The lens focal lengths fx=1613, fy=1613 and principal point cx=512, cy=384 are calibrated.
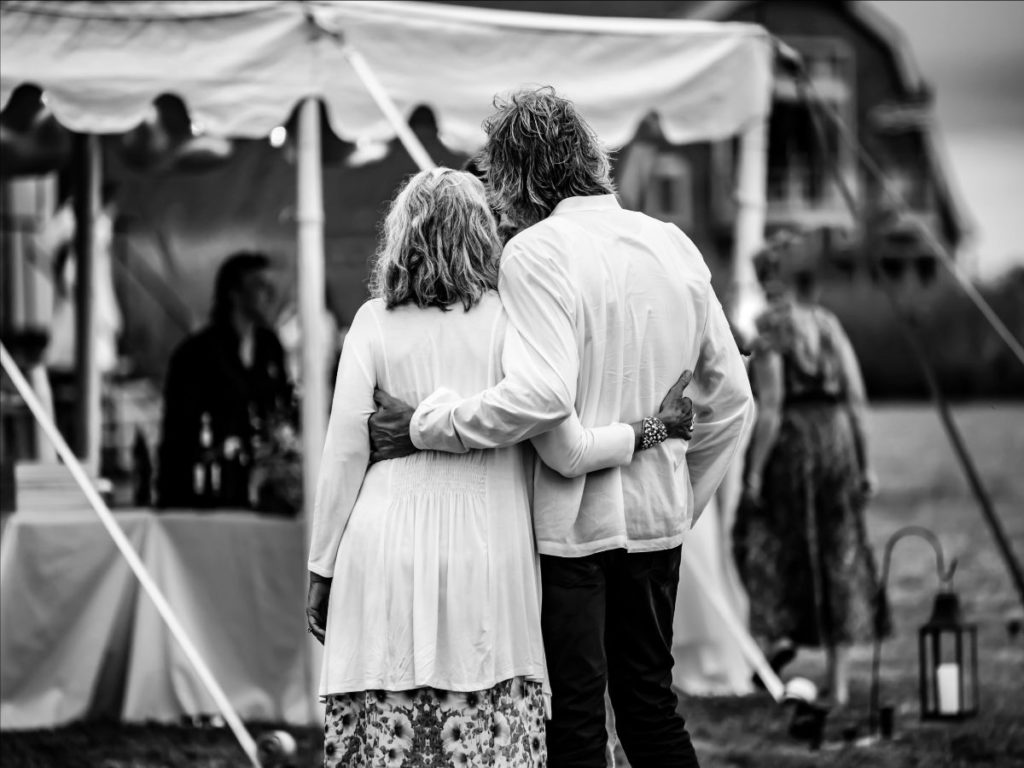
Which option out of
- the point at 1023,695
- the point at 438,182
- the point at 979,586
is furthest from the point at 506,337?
the point at 979,586

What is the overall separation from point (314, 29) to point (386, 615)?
2336 mm

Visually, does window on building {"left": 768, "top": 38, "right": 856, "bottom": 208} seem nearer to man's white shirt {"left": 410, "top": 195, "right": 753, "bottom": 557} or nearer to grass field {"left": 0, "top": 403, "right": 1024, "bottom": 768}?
grass field {"left": 0, "top": 403, "right": 1024, "bottom": 768}

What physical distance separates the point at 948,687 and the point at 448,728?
249 cm

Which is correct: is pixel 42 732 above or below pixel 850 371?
below

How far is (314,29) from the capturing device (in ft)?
15.4

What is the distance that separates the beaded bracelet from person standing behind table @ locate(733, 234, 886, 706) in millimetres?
2566

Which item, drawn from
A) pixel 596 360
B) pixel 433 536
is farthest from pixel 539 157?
pixel 433 536

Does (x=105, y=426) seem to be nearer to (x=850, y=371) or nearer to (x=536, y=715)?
(x=850, y=371)

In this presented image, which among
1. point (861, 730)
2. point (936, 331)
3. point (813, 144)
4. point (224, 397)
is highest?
point (813, 144)

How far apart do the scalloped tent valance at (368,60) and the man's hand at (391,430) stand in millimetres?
1925

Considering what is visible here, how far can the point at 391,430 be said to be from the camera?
2951mm

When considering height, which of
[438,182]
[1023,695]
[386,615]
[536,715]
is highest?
[438,182]

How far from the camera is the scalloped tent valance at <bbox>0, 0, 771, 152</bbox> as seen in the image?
4.54 meters

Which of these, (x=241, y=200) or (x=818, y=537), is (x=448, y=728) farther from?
(x=241, y=200)
